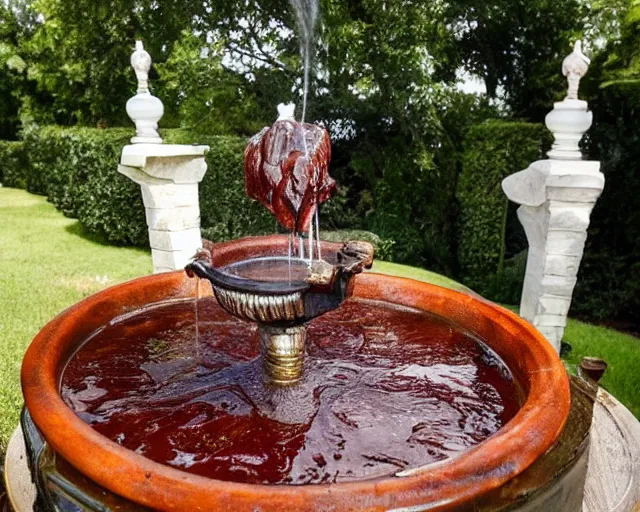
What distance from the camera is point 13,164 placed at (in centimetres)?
1569

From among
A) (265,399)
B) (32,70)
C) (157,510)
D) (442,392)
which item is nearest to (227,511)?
(157,510)

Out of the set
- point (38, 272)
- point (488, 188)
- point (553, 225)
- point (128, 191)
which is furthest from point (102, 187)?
point (553, 225)

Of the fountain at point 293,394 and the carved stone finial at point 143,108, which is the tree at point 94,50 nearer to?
the carved stone finial at point 143,108

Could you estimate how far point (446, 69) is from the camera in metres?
9.30

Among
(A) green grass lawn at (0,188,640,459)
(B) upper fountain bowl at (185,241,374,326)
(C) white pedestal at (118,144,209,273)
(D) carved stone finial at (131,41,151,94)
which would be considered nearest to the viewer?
(B) upper fountain bowl at (185,241,374,326)

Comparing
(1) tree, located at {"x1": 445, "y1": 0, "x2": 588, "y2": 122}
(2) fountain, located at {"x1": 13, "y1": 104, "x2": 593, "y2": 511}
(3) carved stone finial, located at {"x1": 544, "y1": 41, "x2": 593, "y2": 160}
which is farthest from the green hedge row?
(2) fountain, located at {"x1": 13, "y1": 104, "x2": 593, "y2": 511}

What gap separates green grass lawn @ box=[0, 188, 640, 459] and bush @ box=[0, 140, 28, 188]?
438cm

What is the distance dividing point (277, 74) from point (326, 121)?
113 centimetres

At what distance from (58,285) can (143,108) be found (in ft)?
10.8

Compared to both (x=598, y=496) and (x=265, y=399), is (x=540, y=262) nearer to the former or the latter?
(x=598, y=496)

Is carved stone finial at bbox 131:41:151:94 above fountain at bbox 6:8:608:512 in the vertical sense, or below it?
above

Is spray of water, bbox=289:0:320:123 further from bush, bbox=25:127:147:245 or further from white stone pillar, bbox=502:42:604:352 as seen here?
white stone pillar, bbox=502:42:604:352

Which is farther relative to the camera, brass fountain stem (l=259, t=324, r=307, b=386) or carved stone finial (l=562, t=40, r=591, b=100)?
carved stone finial (l=562, t=40, r=591, b=100)

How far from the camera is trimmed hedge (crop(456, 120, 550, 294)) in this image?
7828 mm
